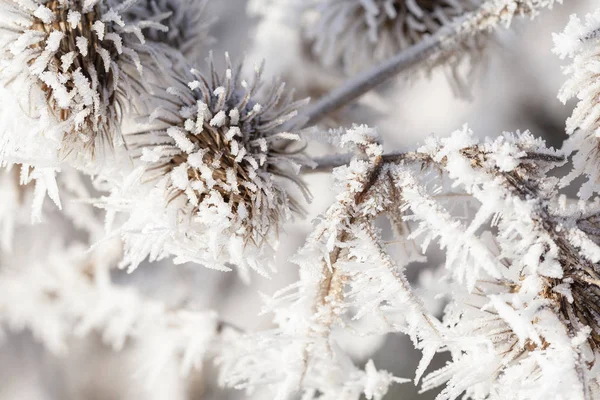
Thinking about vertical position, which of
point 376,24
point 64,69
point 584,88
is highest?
point 376,24

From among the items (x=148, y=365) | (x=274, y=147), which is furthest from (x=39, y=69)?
(x=148, y=365)

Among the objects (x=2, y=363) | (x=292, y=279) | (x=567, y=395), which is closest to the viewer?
(x=567, y=395)

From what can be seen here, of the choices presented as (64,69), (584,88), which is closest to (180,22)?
(64,69)

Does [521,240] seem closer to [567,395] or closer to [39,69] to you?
[567,395]

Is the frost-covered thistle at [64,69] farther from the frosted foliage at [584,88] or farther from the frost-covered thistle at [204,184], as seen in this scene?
the frosted foliage at [584,88]

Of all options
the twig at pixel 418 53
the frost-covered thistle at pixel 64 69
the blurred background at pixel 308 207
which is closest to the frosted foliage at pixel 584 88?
the twig at pixel 418 53

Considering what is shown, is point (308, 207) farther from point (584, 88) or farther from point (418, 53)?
point (584, 88)

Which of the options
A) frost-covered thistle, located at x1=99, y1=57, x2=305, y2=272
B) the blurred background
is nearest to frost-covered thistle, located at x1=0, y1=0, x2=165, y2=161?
frost-covered thistle, located at x1=99, y1=57, x2=305, y2=272
